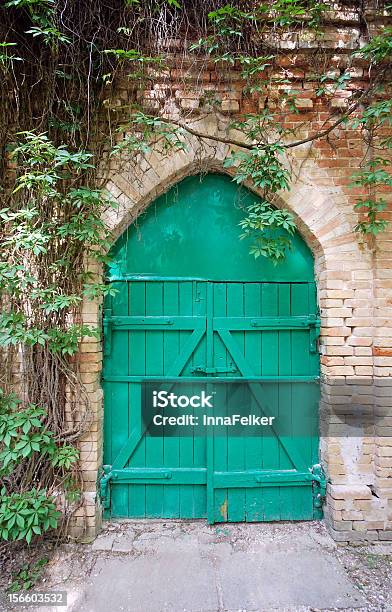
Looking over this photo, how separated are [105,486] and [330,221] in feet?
9.85

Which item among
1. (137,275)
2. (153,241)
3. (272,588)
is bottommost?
(272,588)

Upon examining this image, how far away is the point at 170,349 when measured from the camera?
305 centimetres

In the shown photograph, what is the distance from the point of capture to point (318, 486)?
9.90 ft

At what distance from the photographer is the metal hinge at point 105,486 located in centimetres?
296

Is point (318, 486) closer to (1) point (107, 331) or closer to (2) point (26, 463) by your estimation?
(1) point (107, 331)

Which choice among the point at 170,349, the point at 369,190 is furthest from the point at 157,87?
the point at 170,349

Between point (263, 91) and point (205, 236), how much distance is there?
132 cm

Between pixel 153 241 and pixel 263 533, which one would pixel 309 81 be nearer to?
pixel 153 241

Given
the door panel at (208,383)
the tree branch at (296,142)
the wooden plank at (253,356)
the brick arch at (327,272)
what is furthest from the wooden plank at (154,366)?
the tree branch at (296,142)

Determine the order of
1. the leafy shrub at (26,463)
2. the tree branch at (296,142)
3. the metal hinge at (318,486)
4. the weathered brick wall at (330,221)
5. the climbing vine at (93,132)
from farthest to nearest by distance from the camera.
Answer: the metal hinge at (318,486), the weathered brick wall at (330,221), the tree branch at (296,142), the climbing vine at (93,132), the leafy shrub at (26,463)

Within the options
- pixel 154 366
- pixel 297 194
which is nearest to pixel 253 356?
pixel 154 366

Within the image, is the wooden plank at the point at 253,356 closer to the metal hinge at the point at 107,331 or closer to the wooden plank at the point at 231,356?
the wooden plank at the point at 231,356

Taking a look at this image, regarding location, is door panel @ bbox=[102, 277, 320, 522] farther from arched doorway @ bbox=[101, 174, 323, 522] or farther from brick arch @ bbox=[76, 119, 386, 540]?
brick arch @ bbox=[76, 119, 386, 540]

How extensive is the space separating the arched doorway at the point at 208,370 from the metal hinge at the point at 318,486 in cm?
1
